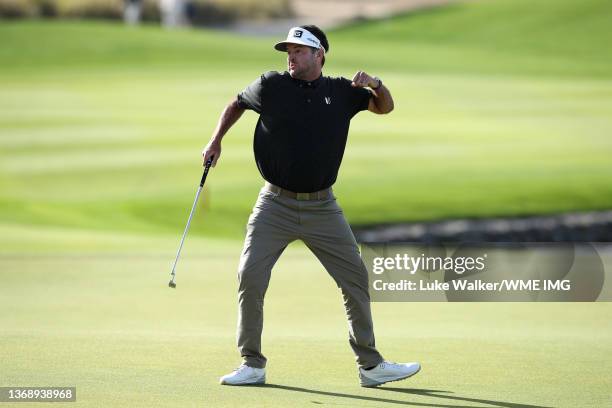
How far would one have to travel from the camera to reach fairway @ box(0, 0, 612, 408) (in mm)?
7750

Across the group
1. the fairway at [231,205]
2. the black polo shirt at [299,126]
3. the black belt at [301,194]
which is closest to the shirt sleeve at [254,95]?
the black polo shirt at [299,126]

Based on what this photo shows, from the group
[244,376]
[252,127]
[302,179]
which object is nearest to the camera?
[244,376]

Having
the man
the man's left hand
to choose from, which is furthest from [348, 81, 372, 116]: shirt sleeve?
the man's left hand

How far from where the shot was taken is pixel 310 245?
7.93 meters

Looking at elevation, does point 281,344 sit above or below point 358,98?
below

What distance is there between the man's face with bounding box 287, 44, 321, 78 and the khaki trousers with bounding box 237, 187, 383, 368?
0.76m

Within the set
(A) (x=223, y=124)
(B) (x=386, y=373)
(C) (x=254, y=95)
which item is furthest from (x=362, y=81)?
(B) (x=386, y=373)

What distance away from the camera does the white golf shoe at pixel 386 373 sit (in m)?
7.63

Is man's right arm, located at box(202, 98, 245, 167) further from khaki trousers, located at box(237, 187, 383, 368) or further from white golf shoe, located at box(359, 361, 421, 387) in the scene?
white golf shoe, located at box(359, 361, 421, 387)

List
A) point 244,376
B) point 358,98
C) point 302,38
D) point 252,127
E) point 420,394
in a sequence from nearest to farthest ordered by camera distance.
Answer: point 420,394 < point 244,376 < point 302,38 < point 358,98 < point 252,127

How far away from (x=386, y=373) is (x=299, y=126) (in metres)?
1.54

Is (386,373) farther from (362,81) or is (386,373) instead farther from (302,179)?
(362,81)

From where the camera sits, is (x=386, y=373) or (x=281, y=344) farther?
(x=281, y=344)

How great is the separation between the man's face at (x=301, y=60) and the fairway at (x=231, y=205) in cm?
181
